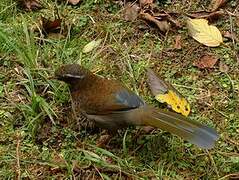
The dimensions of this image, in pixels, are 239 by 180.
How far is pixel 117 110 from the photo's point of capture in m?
4.03

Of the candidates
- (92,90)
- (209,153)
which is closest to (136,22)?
(92,90)

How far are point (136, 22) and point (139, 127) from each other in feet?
4.07

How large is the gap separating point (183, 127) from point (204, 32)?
132 centimetres

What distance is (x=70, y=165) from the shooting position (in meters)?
4.07

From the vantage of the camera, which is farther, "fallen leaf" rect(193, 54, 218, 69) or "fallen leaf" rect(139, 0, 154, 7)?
"fallen leaf" rect(139, 0, 154, 7)

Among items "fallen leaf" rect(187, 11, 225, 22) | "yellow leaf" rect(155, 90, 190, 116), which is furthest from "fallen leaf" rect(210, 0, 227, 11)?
"yellow leaf" rect(155, 90, 190, 116)

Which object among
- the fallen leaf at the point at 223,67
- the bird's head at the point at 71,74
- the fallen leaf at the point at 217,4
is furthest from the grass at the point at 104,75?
the bird's head at the point at 71,74

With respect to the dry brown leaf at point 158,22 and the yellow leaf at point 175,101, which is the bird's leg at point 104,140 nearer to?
the yellow leaf at point 175,101

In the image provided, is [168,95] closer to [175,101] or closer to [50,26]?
[175,101]

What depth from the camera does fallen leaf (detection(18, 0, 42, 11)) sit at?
5.35 metres

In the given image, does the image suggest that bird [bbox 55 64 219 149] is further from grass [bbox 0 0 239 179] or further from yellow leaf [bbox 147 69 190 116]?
yellow leaf [bbox 147 69 190 116]

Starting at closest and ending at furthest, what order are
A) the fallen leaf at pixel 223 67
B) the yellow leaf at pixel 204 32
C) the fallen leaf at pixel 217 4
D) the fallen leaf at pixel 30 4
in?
the fallen leaf at pixel 223 67 < the yellow leaf at pixel 204 32 < the fallen leaf at pixel 217 4 < the fallen leaf at pixel 30 4

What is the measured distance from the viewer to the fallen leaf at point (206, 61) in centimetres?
480

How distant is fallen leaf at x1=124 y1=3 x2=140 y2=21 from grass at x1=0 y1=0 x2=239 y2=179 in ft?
0.20
